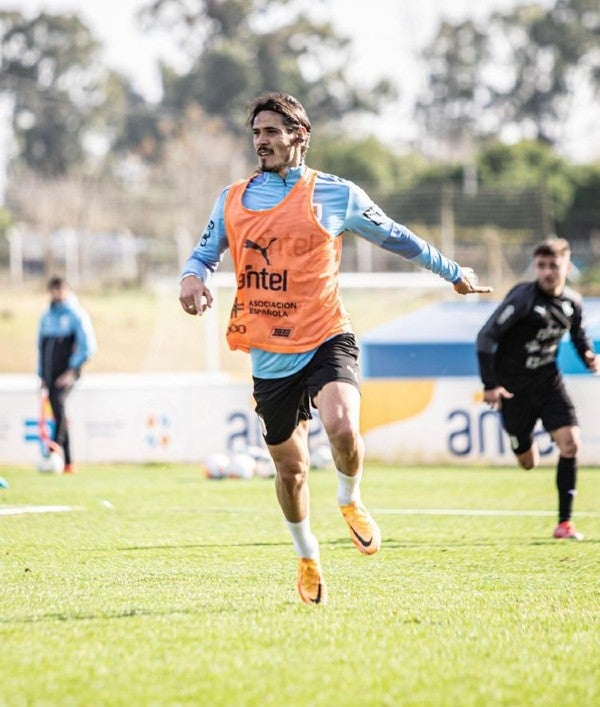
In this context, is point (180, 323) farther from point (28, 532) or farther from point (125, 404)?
point (28, 532)

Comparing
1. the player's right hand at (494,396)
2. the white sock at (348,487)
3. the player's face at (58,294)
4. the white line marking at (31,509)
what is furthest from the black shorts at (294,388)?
the player's face at (58,294)

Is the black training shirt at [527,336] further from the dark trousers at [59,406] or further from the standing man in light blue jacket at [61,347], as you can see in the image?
the dark trousers at [59,406]

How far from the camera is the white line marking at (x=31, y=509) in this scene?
1072 cm

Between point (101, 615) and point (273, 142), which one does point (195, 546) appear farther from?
point (273, 142)

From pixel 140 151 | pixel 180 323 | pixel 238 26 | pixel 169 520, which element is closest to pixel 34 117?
pixel 140 151

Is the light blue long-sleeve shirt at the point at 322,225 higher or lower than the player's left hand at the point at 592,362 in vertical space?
higher

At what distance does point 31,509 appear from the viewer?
1102cm

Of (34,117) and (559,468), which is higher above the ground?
(34,117)

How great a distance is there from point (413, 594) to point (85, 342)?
963cm

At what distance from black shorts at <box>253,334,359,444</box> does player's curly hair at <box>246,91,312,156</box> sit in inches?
39.0

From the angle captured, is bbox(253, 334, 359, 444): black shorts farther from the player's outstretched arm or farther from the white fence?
the white fence

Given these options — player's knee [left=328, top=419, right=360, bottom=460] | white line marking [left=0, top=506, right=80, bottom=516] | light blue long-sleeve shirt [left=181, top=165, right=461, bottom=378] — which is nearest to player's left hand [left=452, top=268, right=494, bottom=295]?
light blue long-sleeve shirt [left=181, top=165, right=461, bottom=378]

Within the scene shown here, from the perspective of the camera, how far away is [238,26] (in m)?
71.1

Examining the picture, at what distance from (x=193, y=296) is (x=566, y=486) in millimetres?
3982
